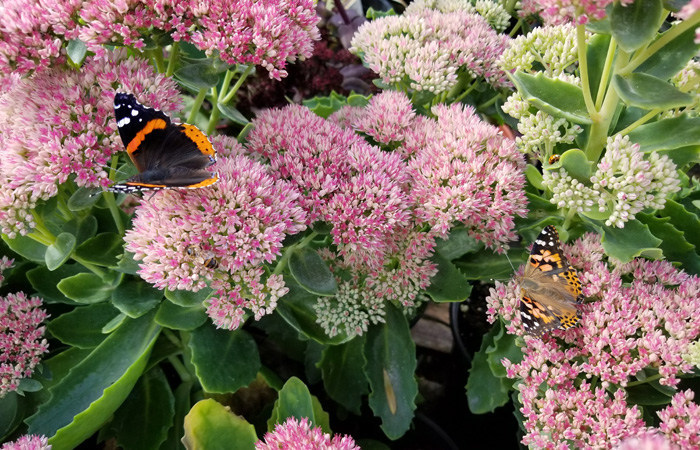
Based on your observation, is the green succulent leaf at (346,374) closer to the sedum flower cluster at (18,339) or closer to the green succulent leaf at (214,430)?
the green succulent leaf at (214,430)

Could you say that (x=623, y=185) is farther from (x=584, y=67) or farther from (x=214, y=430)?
(x=214, y=430)

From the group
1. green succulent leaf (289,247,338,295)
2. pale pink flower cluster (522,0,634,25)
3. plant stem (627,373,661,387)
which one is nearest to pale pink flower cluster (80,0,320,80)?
green succulent leaf (289,247,338,295)

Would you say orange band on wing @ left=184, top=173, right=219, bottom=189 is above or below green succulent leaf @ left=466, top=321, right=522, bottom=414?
above

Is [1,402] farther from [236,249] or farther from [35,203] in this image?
[236,249]

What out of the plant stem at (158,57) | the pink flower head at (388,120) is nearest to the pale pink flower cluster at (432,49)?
the pink flower head at (388,120)

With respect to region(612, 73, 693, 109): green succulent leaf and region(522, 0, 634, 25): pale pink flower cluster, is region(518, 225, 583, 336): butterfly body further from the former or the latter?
region(522, 0, 634, 25): pale pink flower cluster

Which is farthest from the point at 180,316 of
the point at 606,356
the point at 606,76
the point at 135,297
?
the point at 606,76

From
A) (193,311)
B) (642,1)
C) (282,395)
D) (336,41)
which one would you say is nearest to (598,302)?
(642,1)
